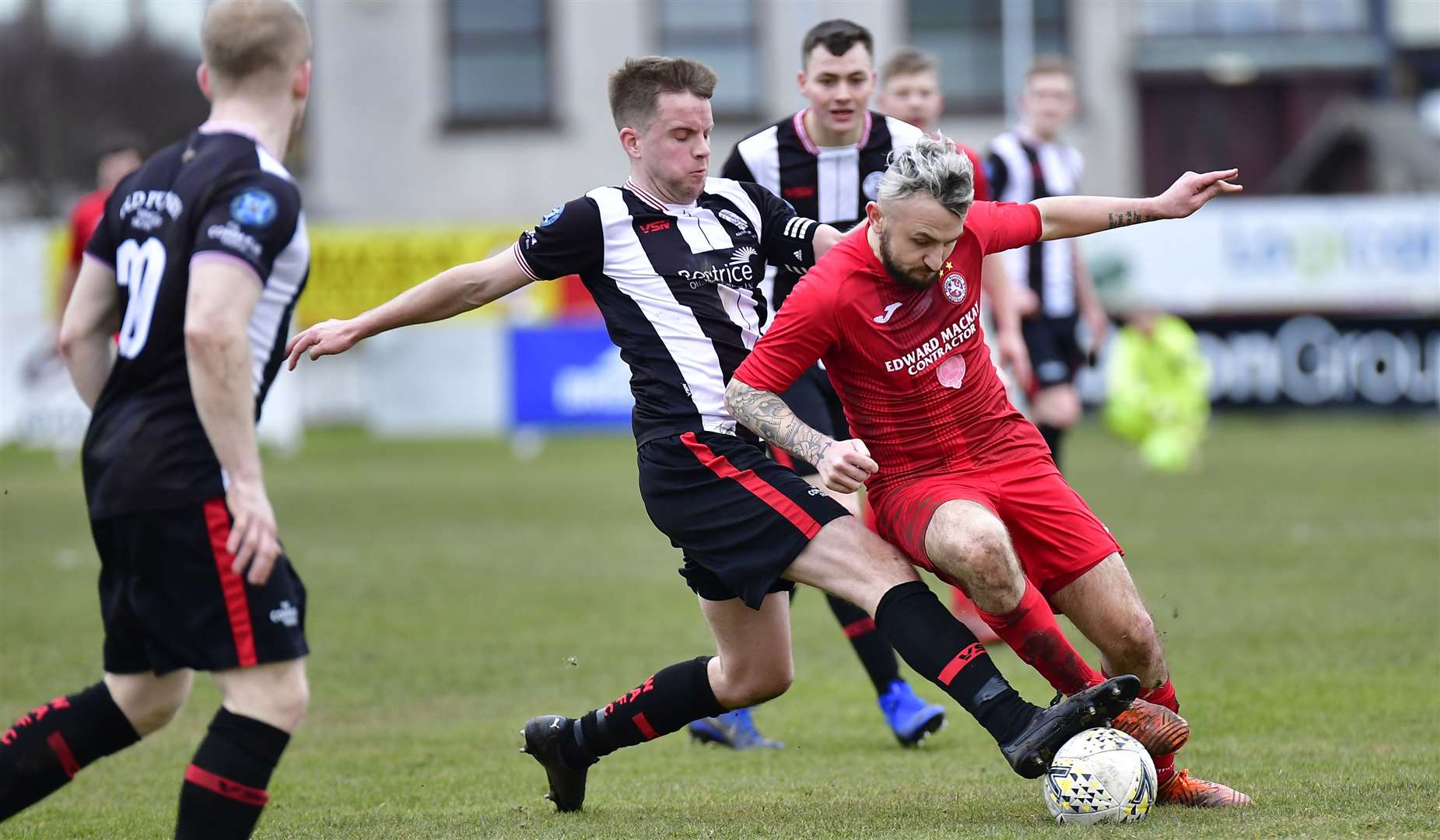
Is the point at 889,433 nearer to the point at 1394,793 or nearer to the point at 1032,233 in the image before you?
the point at 1032,233

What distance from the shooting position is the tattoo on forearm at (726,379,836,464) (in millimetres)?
4703

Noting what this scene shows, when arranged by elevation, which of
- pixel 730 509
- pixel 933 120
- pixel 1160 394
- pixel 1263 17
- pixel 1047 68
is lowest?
pixel 1160 394

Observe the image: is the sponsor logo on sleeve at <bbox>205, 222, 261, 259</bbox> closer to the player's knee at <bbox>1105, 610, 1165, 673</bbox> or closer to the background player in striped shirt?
the player's knee at <bbox>1105, 610, 1165, 673</bbox>

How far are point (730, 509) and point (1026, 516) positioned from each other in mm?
840

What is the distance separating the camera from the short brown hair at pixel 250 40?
158 inches

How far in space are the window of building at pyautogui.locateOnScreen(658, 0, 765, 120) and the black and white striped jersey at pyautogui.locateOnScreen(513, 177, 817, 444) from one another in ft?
85.3

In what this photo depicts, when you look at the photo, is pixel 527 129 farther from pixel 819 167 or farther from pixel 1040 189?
pixel 819 167

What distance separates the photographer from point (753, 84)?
3092 centimetres

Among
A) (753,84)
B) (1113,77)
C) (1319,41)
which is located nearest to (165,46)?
(753,84)

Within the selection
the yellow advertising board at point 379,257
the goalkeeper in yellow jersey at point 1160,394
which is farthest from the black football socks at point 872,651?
the yellow advertising board at point 379,257

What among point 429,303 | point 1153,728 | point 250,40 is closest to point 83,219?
point 429,303

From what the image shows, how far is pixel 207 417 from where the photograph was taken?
3.84 metres

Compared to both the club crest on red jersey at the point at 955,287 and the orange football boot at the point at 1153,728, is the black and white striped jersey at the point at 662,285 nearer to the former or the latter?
the club crest on red jersey at the point at 955,287

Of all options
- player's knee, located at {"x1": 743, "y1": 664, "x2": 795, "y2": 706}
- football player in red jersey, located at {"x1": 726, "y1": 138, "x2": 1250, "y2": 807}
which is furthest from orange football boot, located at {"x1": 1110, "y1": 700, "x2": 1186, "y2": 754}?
player's knee, located at {"x1": 743, "y1": 664, "x2": 795, "y2": 706}
